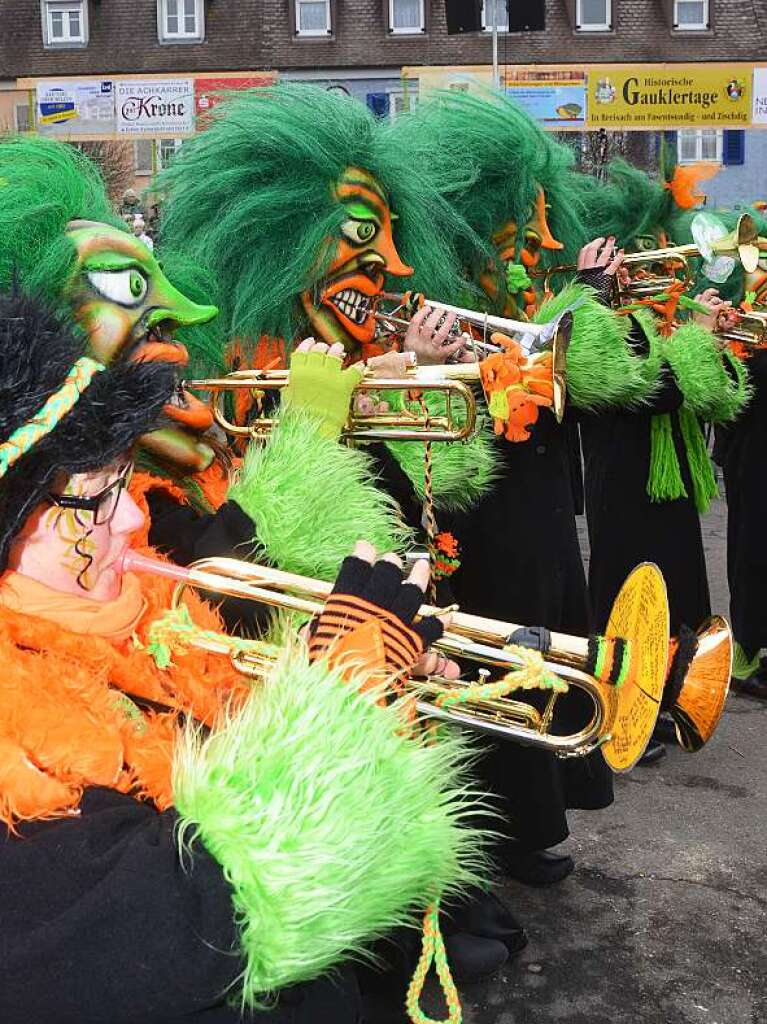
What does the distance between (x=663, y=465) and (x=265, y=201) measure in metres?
1.91

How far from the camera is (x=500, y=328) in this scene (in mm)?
3174

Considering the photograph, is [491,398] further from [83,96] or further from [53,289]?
[83,96]

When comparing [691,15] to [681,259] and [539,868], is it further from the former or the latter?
[539,868]

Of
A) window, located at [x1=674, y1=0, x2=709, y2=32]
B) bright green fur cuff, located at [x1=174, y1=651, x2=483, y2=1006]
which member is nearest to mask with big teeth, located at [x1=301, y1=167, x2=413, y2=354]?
bright green fur cuff, located at [x1=174, y1=651, x2=483, y2=1006]

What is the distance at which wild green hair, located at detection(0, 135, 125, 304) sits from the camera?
195cm

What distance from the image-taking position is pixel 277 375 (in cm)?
269

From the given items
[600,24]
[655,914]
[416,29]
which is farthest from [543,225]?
[600,24]

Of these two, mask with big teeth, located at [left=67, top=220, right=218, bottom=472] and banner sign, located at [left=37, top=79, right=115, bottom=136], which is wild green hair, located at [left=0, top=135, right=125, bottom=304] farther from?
banner sign, located at [left=37, top=79, right=115, bottom=136]

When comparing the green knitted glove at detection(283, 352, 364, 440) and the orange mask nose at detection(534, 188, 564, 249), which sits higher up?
the orange mask nose at detection(534, 188, 564, 249)

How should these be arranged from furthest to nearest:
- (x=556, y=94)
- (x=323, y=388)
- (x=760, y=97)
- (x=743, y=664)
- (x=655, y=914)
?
(x=760, y=97), (x=556, y=94), (x=743, y=664), (x=655, y=914), (x=323, y=388)

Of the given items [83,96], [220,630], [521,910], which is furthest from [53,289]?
[83,96]

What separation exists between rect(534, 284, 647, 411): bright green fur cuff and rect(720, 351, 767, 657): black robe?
164cm

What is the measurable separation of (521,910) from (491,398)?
146 cm


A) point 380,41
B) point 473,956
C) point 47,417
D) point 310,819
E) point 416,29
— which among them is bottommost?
point 473,956
